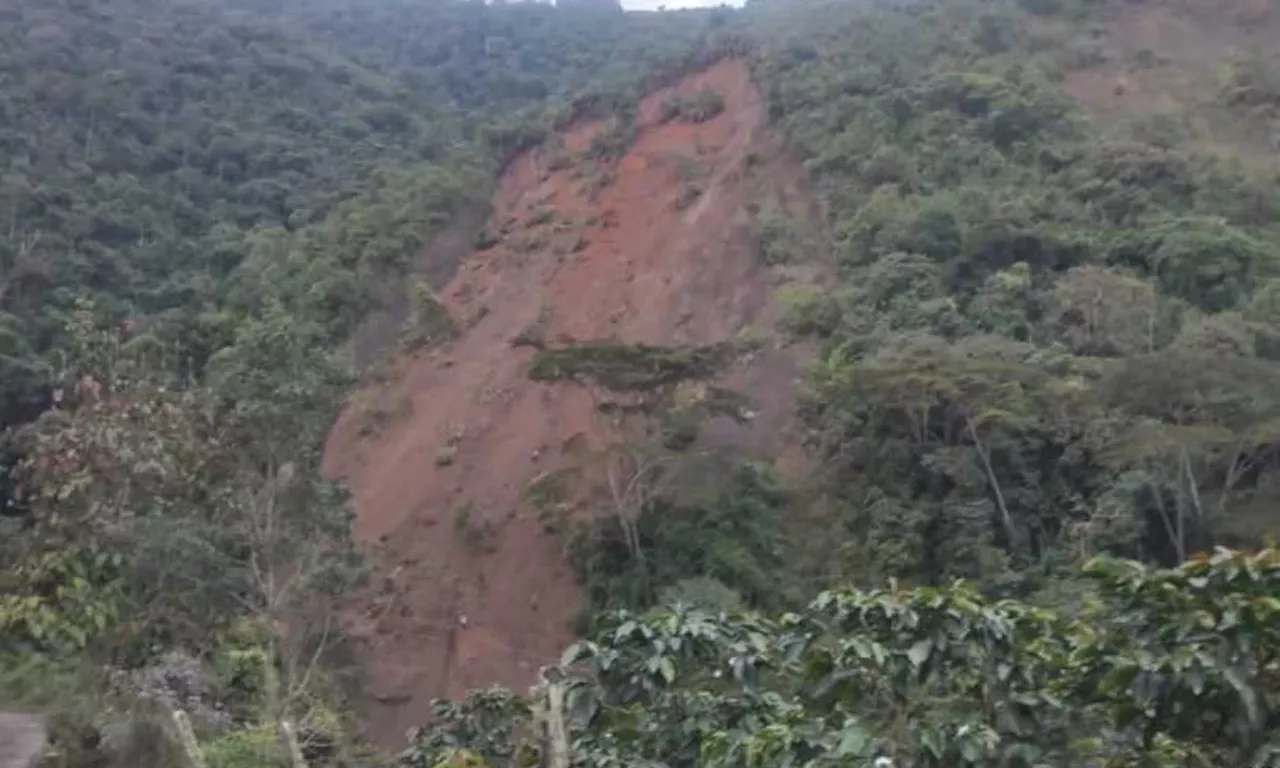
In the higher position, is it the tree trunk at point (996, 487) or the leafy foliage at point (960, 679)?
the leafy foliage at point (960, 679)

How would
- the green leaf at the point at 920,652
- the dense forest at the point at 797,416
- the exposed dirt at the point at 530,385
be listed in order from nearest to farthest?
the green leaf at the point at 920,652, the dense forest at the point at 797,416, the exposed dirt at the point at 530,385

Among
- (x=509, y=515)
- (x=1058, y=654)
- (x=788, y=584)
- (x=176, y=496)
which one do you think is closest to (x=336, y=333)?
(x=509, y=515)

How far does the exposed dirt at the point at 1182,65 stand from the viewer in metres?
26.7

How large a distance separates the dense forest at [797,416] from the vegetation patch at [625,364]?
146 cm

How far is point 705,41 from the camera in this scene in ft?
109

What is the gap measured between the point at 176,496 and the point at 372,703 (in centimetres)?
550

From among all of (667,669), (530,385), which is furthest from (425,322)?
(667,669)

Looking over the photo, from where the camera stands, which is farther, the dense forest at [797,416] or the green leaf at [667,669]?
the green leaf at [667,669]

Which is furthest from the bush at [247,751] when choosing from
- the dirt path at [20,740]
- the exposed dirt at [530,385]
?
the exposed dirt at [530,385]

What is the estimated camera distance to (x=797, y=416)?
18.9 metres

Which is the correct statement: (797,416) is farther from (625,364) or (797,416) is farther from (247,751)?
(247,751)

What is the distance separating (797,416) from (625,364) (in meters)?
3.68

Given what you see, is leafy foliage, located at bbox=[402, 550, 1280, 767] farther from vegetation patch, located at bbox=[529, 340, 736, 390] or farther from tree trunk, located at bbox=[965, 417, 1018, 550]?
vegetation patch, located at bbox=[529, 340, 736, 390]

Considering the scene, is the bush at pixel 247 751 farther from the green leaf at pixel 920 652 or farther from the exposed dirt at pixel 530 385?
the exposed dirt at pixel 530 385
